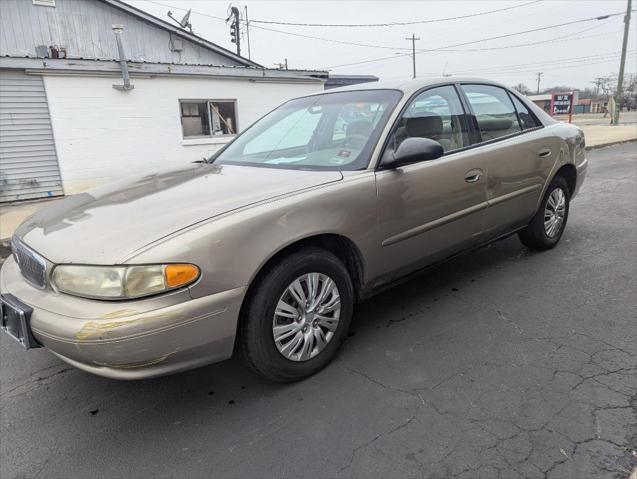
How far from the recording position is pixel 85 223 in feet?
7.91

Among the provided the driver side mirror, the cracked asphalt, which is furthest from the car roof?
the cracked asphalt

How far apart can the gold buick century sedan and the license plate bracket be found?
0.01m

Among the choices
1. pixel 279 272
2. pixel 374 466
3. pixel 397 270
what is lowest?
pixel 374 466

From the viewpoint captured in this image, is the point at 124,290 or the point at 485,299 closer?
the point at 124,290

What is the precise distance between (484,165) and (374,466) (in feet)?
7.78

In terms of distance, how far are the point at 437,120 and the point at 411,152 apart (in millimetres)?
715

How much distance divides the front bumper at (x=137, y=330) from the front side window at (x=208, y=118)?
1023 centimetres

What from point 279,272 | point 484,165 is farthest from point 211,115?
point 279,272

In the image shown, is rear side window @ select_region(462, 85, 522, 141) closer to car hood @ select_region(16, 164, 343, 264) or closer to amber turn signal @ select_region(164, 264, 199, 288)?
car hood @ select_region(16, 164, 343, 264)

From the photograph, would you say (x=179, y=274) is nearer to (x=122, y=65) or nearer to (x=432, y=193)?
(x=432, y=193)

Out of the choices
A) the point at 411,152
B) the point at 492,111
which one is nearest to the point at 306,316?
the point at 411,152

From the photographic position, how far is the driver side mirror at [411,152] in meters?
2.85

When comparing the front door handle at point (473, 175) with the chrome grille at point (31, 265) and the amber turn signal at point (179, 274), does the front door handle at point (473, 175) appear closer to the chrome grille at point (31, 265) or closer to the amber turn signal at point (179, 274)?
the amber turn signal at point (179, 274)

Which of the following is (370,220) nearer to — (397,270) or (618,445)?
(397,270)
